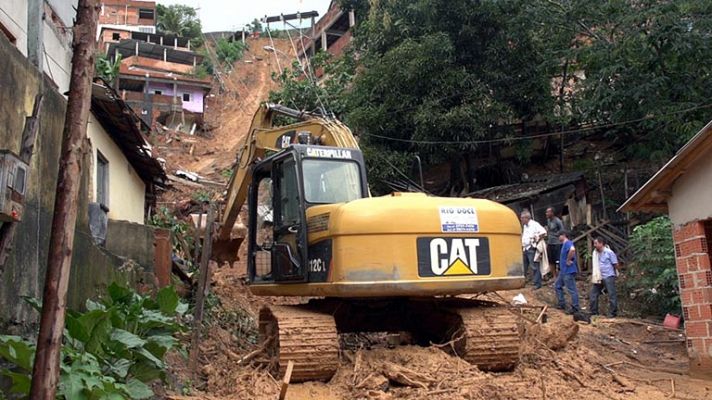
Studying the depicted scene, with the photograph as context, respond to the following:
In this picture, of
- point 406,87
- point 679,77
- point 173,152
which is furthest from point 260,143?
point 173,152

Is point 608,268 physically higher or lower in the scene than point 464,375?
higher

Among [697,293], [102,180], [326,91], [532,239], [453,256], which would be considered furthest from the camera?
→ [326,91]

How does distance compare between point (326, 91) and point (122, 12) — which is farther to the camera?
point (122, 12)

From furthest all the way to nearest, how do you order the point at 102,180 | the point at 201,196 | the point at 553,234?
the point at 201,196
the point at 553,234
the point at 102,180

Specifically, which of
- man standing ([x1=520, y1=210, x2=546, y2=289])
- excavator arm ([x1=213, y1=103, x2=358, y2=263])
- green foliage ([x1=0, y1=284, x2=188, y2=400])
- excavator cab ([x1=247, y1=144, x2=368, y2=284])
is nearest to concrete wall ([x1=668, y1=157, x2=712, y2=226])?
excavator cab ([x1=247, y1=144, x2=368, y2=284])

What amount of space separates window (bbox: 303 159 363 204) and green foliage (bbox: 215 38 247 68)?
4686 centimetres

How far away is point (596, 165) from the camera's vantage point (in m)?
21.6

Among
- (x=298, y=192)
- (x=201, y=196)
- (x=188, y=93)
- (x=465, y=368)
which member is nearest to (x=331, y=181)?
(x=298, y=192)

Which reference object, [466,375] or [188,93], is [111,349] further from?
[188,93]

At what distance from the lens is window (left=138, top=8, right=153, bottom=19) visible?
53406 millimetres

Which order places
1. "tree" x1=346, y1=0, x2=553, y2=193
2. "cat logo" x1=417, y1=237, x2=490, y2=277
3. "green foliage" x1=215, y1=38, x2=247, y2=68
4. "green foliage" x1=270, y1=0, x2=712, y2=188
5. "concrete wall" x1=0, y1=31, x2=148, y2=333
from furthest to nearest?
"green foliage" x1=215, y1=38, x2=247, y2=68 → "tree" x1=346, y1=0, x2=553, y2=193 → "green foliage" x1=270, y1=0, x2=712, y2=188 → "cat logo" x1=417, y1=237, x2=490, y2=277 → "concrete wall" x1=0, y1=31, x2=148, y2=333

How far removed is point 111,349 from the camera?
5.02 metres

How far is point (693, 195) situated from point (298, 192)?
4.98 meters

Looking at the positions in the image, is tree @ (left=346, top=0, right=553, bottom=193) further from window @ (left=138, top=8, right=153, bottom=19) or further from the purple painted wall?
window @ (left=138, top=8, right=153, bottom=19)
